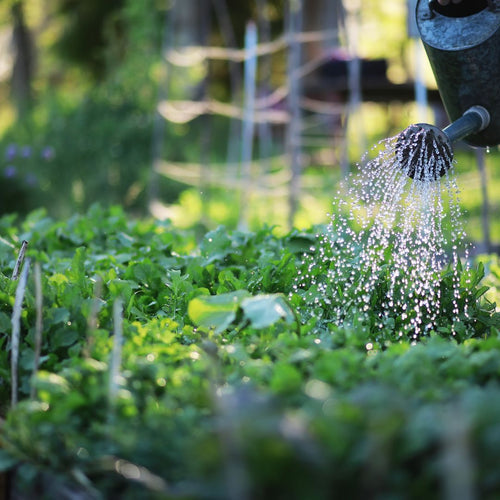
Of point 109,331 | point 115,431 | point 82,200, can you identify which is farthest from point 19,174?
point 115,431

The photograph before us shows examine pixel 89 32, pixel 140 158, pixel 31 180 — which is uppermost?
pixel 89 32

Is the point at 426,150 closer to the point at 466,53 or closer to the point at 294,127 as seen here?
the point at 466,53

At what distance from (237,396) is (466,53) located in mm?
1757

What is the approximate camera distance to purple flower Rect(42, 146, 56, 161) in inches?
305

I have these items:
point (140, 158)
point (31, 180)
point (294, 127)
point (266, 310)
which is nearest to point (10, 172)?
point (31, 180)

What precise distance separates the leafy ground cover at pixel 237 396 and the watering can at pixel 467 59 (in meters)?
0.51

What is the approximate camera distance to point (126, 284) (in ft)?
7.77

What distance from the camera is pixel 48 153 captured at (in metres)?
7.75

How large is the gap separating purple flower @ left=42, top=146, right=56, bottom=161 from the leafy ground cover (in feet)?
17.1

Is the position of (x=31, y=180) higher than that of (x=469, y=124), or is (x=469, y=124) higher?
(x=469, y=124)

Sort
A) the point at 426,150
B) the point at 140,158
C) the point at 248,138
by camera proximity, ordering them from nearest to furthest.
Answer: the point at 426,150 → the point at 248,138 → the point at 140,158

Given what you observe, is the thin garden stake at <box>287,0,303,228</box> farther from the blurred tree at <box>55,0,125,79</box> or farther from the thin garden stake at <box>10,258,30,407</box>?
the blurred tree at <box>55,0,125,79</box>

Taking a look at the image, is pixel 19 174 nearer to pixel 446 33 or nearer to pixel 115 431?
pixel 446 33

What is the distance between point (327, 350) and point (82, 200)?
21.2 ft
